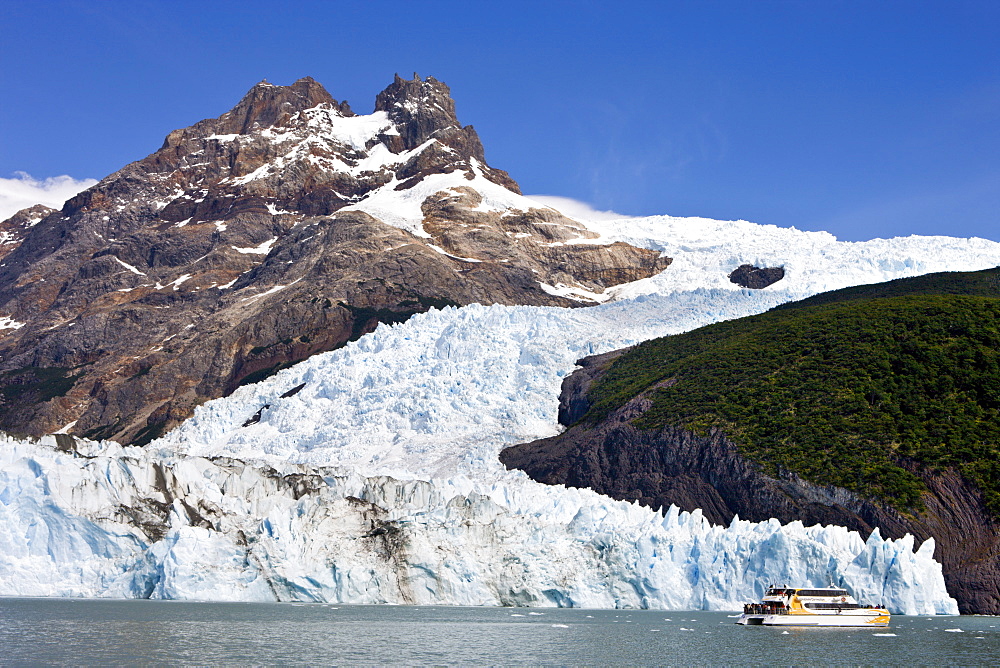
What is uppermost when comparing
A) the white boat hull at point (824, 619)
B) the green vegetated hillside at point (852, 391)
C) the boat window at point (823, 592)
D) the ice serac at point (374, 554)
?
the green vegetated hillside at point (852, 391)

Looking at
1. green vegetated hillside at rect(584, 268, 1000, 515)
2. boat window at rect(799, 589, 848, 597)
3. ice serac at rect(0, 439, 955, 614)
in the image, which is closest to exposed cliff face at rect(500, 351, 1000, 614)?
green vegetated hillside at rect(584, 268, 1000, 515)

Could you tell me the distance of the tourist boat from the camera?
62.2m

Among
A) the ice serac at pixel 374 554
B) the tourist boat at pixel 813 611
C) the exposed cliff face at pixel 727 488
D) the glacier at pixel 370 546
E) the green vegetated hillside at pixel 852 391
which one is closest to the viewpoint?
the tourist boat at pixel 813 611

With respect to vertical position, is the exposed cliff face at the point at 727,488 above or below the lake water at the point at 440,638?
above

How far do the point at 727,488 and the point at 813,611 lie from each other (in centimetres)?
2882

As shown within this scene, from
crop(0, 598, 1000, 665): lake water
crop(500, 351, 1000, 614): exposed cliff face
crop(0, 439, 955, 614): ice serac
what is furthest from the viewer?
crop(500, 351, 1000, 614): exposed cliff face

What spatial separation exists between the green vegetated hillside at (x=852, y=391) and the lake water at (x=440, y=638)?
1836 cm

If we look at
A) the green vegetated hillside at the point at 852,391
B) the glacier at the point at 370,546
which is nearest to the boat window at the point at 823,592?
the glacier at the point at 370,546

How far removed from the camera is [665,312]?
16675cm

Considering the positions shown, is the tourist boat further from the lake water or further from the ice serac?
the ice serac

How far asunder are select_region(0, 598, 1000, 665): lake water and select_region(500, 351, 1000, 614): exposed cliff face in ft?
23.4

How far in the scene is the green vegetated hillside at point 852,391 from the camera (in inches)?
3324

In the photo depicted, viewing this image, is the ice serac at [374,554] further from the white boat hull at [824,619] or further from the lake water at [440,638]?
the white boat hull at [824,619]

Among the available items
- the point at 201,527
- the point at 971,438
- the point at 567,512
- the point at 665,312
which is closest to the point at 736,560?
the point at 567,512
